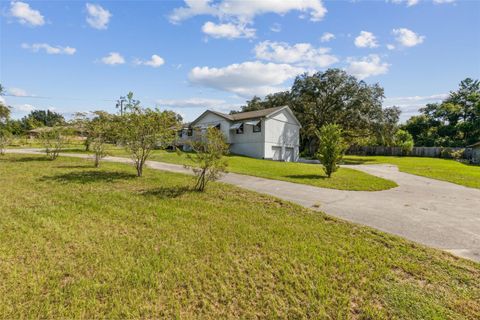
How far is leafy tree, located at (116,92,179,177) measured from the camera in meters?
9.68

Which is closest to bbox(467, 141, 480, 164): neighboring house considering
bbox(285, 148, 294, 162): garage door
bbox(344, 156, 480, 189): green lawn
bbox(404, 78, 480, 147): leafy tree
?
bbox(344, 156, 480, 189): green lawn

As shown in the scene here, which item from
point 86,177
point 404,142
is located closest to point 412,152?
point 404,142

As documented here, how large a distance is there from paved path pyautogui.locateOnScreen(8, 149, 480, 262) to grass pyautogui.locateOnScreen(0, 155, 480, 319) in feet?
2.41

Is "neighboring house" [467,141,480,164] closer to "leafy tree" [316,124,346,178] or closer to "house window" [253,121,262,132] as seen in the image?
"house window" [253,121,262,132]

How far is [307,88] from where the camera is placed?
3212cm

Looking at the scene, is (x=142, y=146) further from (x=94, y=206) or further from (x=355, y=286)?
(x=355, y=286)

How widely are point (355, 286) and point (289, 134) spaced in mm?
25951

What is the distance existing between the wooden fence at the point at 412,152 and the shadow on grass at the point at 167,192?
39526mm

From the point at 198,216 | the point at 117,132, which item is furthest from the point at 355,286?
the point at 117,132

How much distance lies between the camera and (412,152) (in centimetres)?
3944

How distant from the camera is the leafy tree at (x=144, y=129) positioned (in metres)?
9.68

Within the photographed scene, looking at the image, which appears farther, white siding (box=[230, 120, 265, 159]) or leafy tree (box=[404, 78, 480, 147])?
leafy tree (box=[404, 78, 480, 147])

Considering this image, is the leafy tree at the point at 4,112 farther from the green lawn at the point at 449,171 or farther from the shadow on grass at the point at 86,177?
the green lawn at the point at 449,171

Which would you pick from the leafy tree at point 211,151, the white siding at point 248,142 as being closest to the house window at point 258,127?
the white siding at point 248,142
